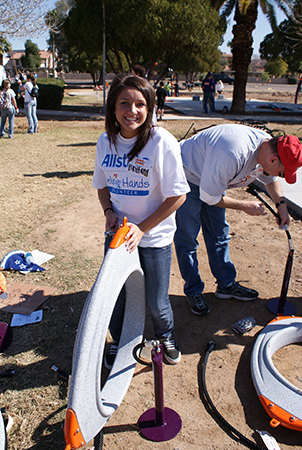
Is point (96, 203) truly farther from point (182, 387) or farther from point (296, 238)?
point (182, 387)

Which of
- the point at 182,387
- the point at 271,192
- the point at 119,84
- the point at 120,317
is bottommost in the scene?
the point at 182,387

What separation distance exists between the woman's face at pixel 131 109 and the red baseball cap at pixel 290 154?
90cm

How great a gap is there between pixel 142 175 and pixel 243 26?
1762 centimetres

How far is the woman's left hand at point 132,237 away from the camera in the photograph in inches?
71.5

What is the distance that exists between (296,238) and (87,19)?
15047mm

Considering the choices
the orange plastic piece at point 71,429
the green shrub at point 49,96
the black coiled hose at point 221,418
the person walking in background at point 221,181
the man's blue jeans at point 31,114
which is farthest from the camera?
the green shrub at point 49,96

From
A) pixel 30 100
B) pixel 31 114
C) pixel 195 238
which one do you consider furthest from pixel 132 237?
pixel 31 114

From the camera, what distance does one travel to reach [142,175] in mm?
1921

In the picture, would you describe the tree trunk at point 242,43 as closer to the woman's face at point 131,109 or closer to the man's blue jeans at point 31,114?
the man's blue jeans at point 31,114

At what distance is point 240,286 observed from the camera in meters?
3.31

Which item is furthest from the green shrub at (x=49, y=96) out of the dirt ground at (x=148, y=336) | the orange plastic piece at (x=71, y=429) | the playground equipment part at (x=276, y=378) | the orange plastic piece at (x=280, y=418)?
the orange plastic piece at (x=71, y=429)

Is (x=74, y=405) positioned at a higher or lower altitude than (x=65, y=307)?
higher

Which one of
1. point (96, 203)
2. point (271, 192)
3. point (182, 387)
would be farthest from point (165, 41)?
point (182, 387)

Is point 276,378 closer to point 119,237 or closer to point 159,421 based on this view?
point 159,421
